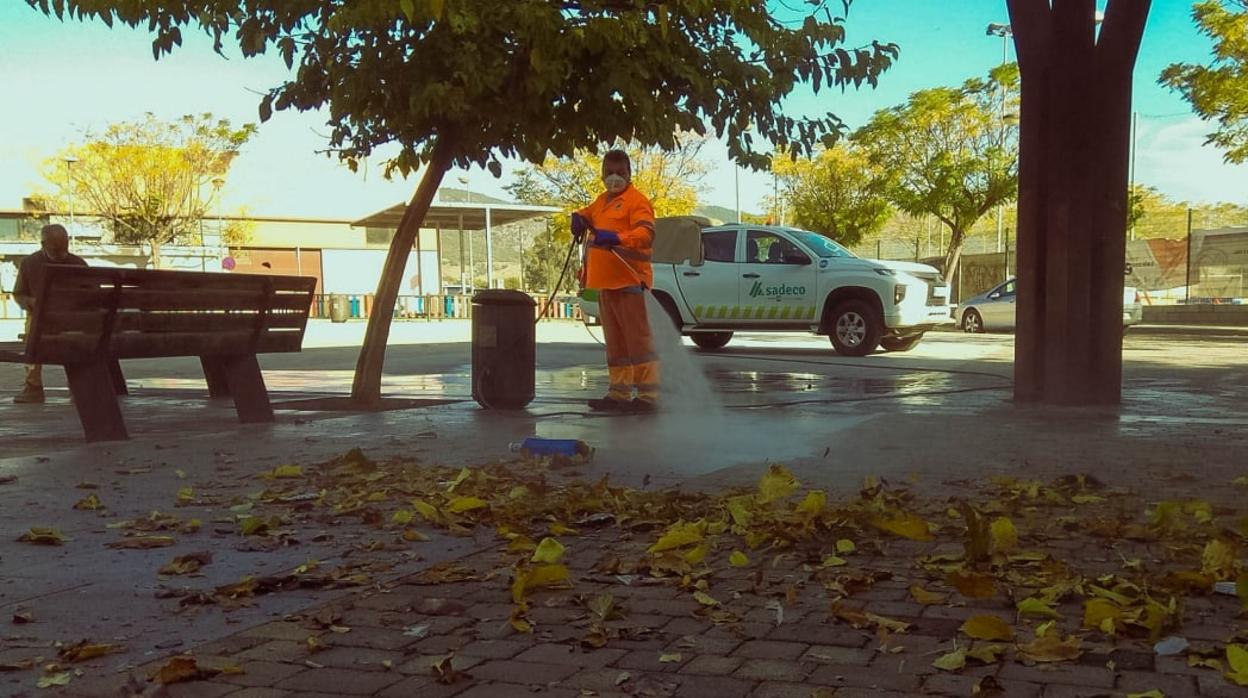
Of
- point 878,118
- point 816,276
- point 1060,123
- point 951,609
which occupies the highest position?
point 878,118

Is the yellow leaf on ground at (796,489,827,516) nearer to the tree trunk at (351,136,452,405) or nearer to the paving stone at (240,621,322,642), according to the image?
the paving stone at (240,621,322,642)

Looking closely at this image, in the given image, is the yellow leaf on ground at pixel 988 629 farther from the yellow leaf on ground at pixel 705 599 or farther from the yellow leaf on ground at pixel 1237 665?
the yellow leaf on ground at pixel 705 599

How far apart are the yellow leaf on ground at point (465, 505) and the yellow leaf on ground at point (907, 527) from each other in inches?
60.4

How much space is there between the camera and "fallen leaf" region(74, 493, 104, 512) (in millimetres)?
4277

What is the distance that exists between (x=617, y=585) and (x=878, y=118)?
1359 inches

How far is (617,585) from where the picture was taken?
3148mm

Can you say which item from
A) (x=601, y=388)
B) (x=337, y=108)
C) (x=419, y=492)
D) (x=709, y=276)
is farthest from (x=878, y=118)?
(x=419, y=492)

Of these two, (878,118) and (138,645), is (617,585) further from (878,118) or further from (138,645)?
(878,118)

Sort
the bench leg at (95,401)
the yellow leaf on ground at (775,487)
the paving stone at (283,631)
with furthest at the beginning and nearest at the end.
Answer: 1. the bench leg at (95,401)
2. the yellow leaf on ground at (775,487)
3. the paving stone at (283,631)

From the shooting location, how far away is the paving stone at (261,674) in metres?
2.38

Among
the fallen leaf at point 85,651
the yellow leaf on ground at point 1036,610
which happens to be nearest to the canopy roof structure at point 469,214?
the fallen leaf at point 85,651

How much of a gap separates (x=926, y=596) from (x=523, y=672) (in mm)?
1227

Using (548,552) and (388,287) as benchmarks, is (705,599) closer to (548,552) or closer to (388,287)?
(548,552)

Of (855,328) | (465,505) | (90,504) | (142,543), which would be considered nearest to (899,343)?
(855,328)
